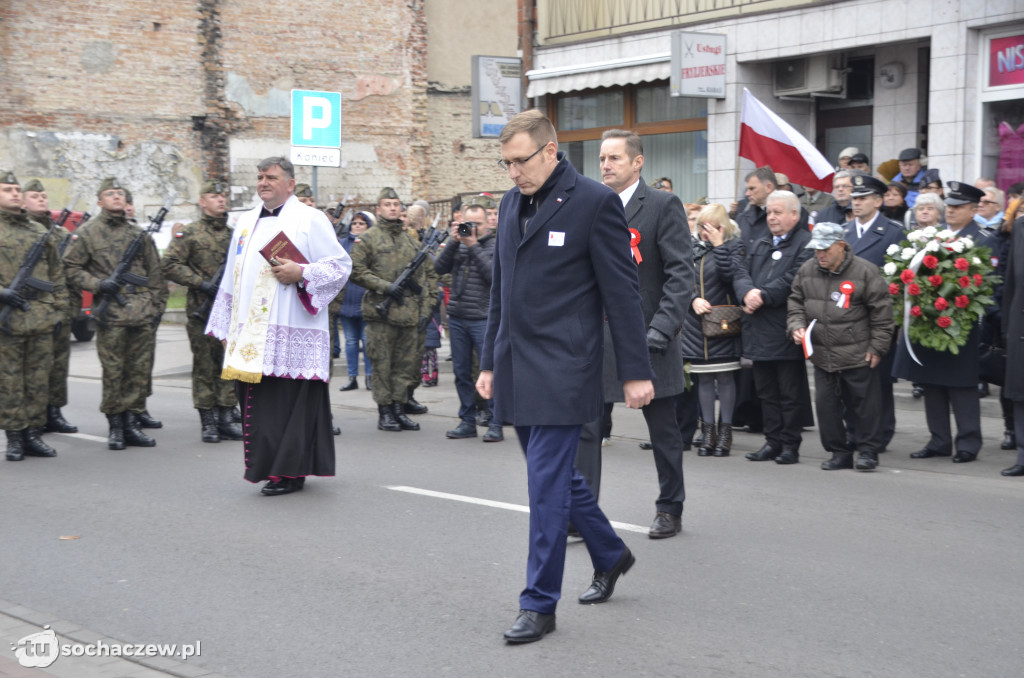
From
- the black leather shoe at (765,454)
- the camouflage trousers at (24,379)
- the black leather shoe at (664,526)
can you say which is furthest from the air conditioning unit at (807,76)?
the black leather shoe at (664,526)

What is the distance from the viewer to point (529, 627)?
509 centimetres

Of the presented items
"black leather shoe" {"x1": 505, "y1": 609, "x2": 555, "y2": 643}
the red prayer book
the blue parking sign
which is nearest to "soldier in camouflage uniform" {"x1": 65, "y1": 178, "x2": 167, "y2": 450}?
the red prayer book

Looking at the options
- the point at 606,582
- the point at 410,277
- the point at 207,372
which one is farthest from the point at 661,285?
the point at 207,372

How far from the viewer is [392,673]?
4.76m

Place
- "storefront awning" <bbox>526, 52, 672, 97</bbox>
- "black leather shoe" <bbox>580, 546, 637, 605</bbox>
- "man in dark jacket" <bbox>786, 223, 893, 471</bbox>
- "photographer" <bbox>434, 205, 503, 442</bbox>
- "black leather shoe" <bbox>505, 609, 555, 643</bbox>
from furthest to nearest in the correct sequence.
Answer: "storefront awning" <bbox>526, 52, 672, 97</bbox>, "photographer" <bbox>434, 205, 503, 442</bbox>, "man in dark jacket" <bbox>786, 223, 893, 471</bbox>, "black leather shoe" <bbox>580, 546, 637, 605</bbox>, "black leather shoe" <bbox>505, 609, 555, 643</bbox>

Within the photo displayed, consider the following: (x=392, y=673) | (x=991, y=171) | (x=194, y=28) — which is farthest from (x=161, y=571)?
(x=194, y=28)

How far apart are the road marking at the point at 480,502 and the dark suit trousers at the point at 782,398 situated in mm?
2656

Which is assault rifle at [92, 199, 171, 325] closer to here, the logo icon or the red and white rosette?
the red and white rosette

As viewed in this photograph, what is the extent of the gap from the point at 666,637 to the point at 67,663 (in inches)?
94.9

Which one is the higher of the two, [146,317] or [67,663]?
[146,317]

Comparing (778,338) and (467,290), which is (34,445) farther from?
(778,338)

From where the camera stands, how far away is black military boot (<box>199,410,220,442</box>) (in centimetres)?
1068

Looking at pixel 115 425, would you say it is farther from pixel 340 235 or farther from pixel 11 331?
pixel 340 235

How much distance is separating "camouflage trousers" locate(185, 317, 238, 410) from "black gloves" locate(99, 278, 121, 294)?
0.68 m
